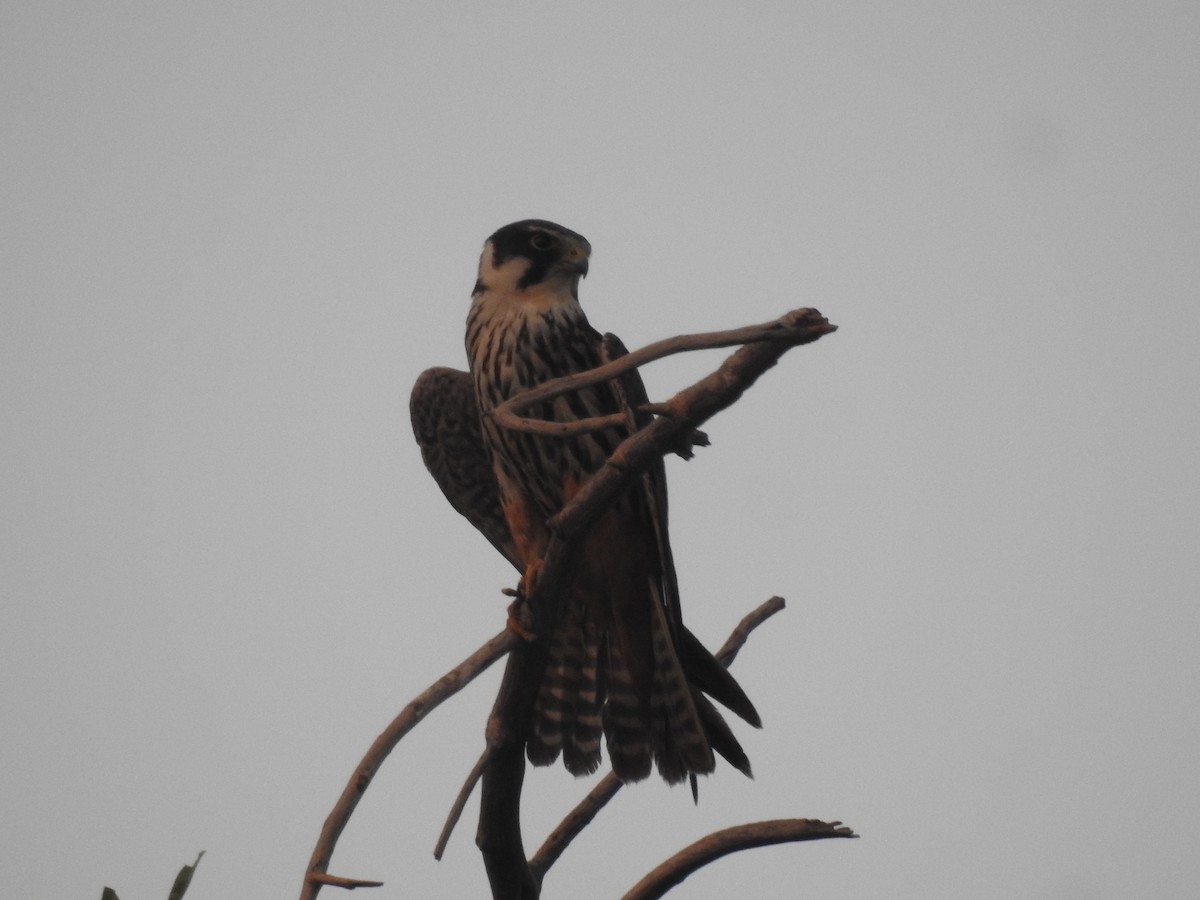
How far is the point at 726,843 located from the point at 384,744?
0.72 m

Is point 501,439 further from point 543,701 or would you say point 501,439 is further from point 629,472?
point 629,472

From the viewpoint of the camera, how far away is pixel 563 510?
2160 mm

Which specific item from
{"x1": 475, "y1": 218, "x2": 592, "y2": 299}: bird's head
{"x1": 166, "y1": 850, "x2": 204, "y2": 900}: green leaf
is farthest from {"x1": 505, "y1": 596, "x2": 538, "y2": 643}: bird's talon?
{"x1": 475, "y1": 218, "x2": 592, "y2": 299}: bird's head

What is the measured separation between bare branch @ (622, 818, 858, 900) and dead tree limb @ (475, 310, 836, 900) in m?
0.23

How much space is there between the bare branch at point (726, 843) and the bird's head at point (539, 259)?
Result: 199cm

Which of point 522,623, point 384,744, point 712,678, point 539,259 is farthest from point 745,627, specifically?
point 539,259

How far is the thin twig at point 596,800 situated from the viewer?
2629mm

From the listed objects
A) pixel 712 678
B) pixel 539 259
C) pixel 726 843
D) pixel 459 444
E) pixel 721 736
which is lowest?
pixel 726 843

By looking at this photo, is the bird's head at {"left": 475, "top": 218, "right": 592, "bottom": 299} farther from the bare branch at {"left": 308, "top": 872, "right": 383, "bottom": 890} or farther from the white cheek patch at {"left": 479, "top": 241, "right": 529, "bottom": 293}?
the bare branch at {"left": 308, "top": 872, "right": 383, "bottom": 890}

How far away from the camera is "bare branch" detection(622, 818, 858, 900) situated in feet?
7.60

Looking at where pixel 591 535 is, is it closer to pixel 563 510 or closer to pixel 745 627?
pixel 745 627

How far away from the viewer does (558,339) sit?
149 inches

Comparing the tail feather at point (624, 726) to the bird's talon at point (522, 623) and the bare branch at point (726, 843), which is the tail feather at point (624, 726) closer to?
the bare branch at point (726, 843)

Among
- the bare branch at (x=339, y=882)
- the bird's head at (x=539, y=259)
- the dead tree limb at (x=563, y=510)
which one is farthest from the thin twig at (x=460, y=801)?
the bird's head at (x=539, y=259)
